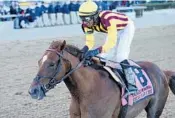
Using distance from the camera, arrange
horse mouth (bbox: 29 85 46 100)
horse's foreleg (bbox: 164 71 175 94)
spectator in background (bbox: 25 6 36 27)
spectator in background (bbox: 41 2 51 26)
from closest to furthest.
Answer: horse mouth (bbox: 29 85 46 100), horse's foreleg (bbox: 164 71 175 94), spectator in background (bbox: 25 6 36 27), spectator in background (bbox: 41 2 51 26)

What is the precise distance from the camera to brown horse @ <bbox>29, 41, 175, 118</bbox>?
4.44m

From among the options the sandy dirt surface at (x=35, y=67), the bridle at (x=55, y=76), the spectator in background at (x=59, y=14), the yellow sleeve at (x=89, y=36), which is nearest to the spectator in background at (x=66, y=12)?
the spectator in background at (x=59, y=14)

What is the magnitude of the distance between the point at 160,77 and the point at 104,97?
1.40 meters

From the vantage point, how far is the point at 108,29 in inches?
210

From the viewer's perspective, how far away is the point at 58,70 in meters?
4.54

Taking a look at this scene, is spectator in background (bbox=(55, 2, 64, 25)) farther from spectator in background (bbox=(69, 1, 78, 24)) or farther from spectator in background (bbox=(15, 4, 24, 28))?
spectator in background (bbox=(15, 4, 24, 28))

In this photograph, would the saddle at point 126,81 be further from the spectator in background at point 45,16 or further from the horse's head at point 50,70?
the spectator in background at point 45,16

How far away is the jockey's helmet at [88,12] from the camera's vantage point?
5.22 m

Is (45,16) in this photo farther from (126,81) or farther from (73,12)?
(126,81)

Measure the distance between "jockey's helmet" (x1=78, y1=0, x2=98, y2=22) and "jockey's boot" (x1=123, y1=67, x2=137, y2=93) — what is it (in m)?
0.79

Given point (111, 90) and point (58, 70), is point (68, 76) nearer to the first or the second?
point (58, 70)

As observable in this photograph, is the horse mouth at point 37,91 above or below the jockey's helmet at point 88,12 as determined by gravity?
below

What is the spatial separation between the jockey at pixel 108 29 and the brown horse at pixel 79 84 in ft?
0.77

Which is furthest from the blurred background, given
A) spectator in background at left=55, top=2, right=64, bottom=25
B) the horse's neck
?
the horse's neck
